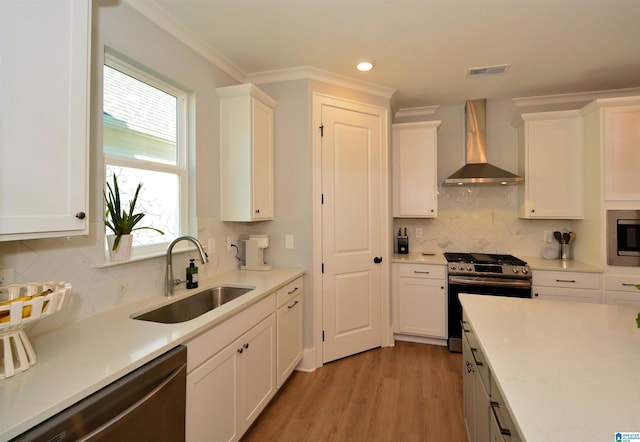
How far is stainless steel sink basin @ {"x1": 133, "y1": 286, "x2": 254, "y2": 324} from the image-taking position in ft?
5.58

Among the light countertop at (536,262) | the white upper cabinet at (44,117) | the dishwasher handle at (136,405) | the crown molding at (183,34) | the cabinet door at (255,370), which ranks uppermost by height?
the crown molding at (183,34)

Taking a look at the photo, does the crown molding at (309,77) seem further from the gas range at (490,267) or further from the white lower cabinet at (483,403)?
the white lower cabinet at (483,403)

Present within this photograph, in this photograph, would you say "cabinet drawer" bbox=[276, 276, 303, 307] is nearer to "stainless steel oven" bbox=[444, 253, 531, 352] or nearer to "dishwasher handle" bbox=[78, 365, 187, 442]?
"dishwasher handle" bbox=[78, 365, 187, 442]

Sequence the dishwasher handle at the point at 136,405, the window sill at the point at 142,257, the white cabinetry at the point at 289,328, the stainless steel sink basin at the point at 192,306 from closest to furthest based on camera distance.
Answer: the dishwasher handle at the point at 136,405 → the window sill at the point at 142,257 → the stainless steel sink basin at the point at 192,306 → the white cabinetry at the point at 289,328

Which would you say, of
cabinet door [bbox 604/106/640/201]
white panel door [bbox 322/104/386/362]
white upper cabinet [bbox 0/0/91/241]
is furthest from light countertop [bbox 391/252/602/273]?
white upper cabinet [bbox 0/0/91/241]

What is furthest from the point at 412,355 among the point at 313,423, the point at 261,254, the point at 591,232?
the point at 591,232

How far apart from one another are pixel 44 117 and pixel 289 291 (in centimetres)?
176

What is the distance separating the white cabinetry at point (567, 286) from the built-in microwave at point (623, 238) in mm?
226

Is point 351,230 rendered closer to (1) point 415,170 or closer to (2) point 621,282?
(1) point 415,170

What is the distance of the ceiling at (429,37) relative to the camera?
1.88 m

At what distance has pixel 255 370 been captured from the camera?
1876 millimetres

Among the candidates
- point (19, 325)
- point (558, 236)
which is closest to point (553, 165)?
point (558, 236)

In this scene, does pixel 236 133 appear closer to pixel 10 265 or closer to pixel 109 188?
pixel 109 188

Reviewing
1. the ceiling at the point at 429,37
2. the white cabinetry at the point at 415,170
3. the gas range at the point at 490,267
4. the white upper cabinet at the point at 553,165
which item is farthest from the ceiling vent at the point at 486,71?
the gas range at the point at 490,267
